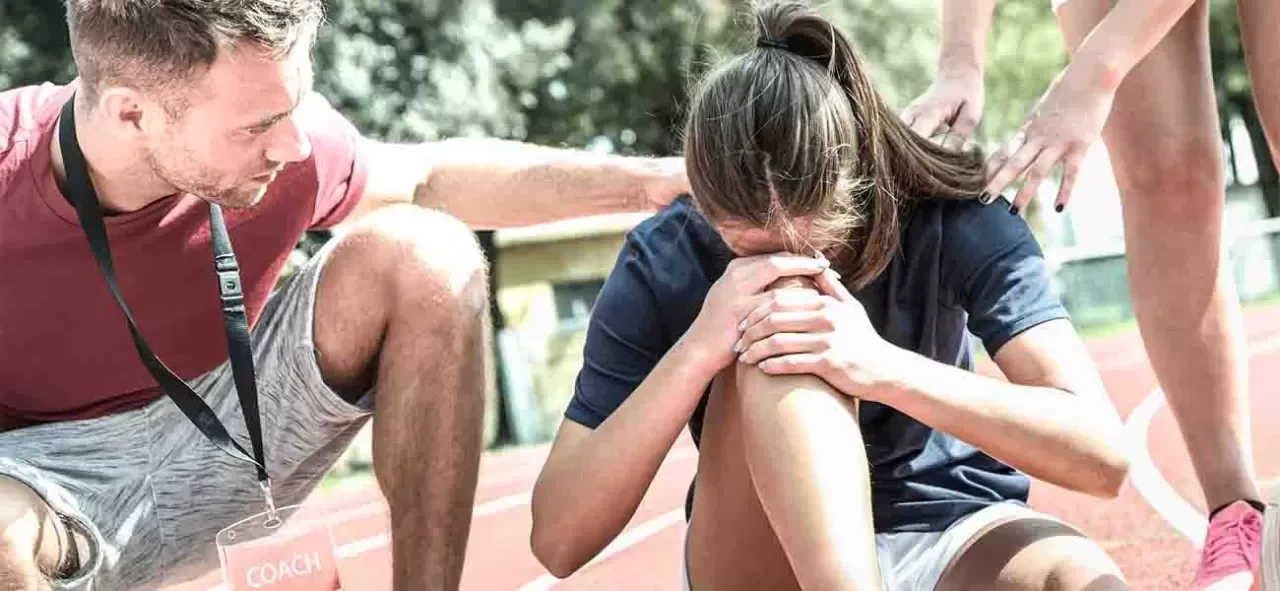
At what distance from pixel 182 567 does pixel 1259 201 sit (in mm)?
30897

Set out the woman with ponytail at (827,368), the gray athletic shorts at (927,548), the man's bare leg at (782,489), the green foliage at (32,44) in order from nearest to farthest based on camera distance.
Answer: the man's bare leg at (782,489), the woman with ponytail at (827,368), the gray athletic shorts at (927,548), the green foliage at (32,44)

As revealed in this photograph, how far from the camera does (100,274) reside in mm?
2766

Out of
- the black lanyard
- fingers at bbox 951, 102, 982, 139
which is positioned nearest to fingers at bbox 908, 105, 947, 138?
fingers at bbox 951, 102, 982, 139

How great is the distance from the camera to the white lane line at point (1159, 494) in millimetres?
4656

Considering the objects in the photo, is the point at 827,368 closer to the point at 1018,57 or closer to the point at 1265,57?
the point at 1265,57

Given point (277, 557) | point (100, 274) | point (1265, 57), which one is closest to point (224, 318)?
point (100, 274)

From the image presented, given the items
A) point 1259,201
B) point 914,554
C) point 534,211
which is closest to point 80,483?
point 534,211

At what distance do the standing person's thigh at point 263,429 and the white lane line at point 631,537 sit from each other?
1738 mm

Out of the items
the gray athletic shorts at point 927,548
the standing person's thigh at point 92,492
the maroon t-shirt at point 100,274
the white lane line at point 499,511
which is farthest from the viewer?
the white lane line at point 499,511

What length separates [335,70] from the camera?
1359 cm

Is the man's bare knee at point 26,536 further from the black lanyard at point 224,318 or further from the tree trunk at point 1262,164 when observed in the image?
the tree trunk at point 1262,164

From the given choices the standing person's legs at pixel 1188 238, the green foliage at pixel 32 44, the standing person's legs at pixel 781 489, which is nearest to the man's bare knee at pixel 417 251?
the standing person's legs at pixel 781 489

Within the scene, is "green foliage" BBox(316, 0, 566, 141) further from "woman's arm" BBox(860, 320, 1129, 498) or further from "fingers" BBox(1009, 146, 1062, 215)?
"woman's arm" BBox(860, 320, 1129, 498)

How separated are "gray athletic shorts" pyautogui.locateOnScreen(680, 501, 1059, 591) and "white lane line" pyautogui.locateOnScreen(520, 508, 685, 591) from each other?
2132 mm
